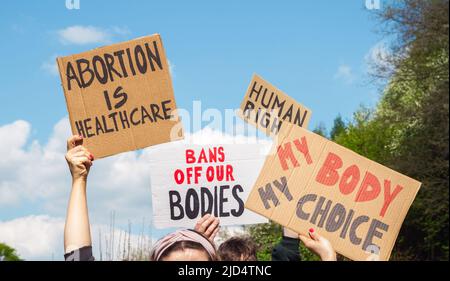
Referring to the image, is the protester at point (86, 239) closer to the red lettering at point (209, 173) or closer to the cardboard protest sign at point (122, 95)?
the cardboard protest sign at point (122, 95)

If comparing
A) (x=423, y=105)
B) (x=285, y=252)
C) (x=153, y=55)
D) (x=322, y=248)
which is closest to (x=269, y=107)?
(x=153, y=55)

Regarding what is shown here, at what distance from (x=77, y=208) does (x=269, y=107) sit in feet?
16.7

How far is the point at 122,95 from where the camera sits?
4.77m

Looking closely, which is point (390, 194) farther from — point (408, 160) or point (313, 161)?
point (408, 160)

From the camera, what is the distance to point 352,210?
4422 millimetres

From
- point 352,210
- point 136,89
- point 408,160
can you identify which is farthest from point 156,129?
point 408,160

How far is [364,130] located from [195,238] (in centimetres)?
4305

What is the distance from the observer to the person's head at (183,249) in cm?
245

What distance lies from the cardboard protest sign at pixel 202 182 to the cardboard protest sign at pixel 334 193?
1.03m

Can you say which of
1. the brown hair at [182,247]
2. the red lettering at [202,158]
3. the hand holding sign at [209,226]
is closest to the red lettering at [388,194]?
the hand holding sign at [209,226]

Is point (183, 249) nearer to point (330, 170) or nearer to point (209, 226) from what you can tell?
point (209, 226)

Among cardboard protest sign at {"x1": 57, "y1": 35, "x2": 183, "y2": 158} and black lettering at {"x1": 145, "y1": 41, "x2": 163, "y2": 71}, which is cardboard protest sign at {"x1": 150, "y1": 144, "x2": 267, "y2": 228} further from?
black lettering at {"x1": 145, "y1": 41, "x2": 163, "y2": 71}

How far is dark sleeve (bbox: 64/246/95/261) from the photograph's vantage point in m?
Answer: 2.53
